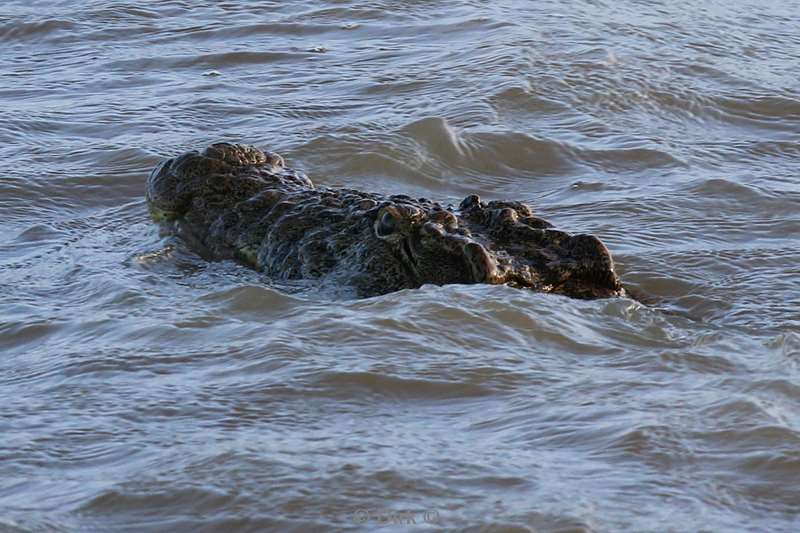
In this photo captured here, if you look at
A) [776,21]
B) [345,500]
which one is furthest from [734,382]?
[776,21]

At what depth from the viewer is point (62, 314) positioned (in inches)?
198

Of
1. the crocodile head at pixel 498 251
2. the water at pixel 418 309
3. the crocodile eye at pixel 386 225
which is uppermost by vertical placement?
the crocodile eye at pixel 386 225

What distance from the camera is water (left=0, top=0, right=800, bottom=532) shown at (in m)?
3.54

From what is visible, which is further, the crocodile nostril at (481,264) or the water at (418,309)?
the crocodile nostril at (481,264)

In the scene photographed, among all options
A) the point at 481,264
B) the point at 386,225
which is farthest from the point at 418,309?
the point at 386,225

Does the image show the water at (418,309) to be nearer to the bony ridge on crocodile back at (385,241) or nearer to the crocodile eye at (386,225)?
the bony ridge on crocodile back at (385,241)

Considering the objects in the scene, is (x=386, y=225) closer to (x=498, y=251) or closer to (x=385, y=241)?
(x=385, y=241)

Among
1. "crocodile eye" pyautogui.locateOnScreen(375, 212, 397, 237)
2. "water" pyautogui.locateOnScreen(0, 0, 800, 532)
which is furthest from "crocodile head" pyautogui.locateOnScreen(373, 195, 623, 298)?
"water" pyautogui.locateOnScreen(0, 0, 800, 532)

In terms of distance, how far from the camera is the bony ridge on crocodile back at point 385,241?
4.82 m

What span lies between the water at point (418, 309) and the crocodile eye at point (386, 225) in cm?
27

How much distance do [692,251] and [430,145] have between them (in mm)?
2104

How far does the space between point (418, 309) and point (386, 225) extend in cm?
38

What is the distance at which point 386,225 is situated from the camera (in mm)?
4887

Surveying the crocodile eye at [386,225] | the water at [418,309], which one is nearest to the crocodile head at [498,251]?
the crocodile eye at [386,225]
